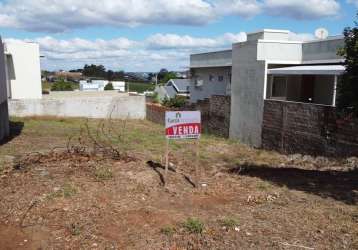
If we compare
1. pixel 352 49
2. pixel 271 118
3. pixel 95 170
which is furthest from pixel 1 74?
pixel 352 49

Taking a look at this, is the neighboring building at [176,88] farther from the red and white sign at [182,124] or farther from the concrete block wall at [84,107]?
the red and white sign at [182,124]

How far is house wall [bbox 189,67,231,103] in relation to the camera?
28.2 metres

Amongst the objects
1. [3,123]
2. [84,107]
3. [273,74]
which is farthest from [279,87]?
[84,107]

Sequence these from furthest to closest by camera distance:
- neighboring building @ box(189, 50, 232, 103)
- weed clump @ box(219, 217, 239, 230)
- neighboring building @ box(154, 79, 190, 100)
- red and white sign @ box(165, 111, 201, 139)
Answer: neighboring building @ box(154, 79, 190, 100) < neighboring building @ box(189, 50, 232, 103) < red and white sign @ box(165, 111, 201, 139) < weed clump @ box(219, 217, 239, 230)

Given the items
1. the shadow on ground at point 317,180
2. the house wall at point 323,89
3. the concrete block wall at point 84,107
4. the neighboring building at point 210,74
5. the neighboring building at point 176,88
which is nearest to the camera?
the shadow on ground at point 317,180

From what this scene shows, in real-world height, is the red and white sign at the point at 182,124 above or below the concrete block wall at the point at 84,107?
above

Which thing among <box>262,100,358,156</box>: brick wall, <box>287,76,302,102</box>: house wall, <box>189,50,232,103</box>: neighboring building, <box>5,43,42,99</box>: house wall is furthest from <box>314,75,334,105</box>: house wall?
<box>5,43,42,99</box>: house wall

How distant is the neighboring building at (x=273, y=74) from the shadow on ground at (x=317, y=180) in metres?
6.81

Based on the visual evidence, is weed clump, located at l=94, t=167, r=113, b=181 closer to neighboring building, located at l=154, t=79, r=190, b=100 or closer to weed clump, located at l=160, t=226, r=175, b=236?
weed clump, located at l=160, t=226, r=175, b=236

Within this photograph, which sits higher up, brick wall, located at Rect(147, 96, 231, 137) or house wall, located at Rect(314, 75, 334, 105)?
house wall, located at Rect(314, 75, 334, 105)

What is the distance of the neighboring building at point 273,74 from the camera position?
17016mm

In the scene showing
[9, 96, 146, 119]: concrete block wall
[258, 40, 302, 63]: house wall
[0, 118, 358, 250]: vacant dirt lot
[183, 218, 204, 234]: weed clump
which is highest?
[258, 40, 302, 63]: house wall

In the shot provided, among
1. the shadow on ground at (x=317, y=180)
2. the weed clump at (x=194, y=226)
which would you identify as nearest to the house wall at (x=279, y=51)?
the shadow on ground at (x=317, y=180)

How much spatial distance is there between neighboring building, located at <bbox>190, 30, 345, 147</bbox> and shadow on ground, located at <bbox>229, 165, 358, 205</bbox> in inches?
268
